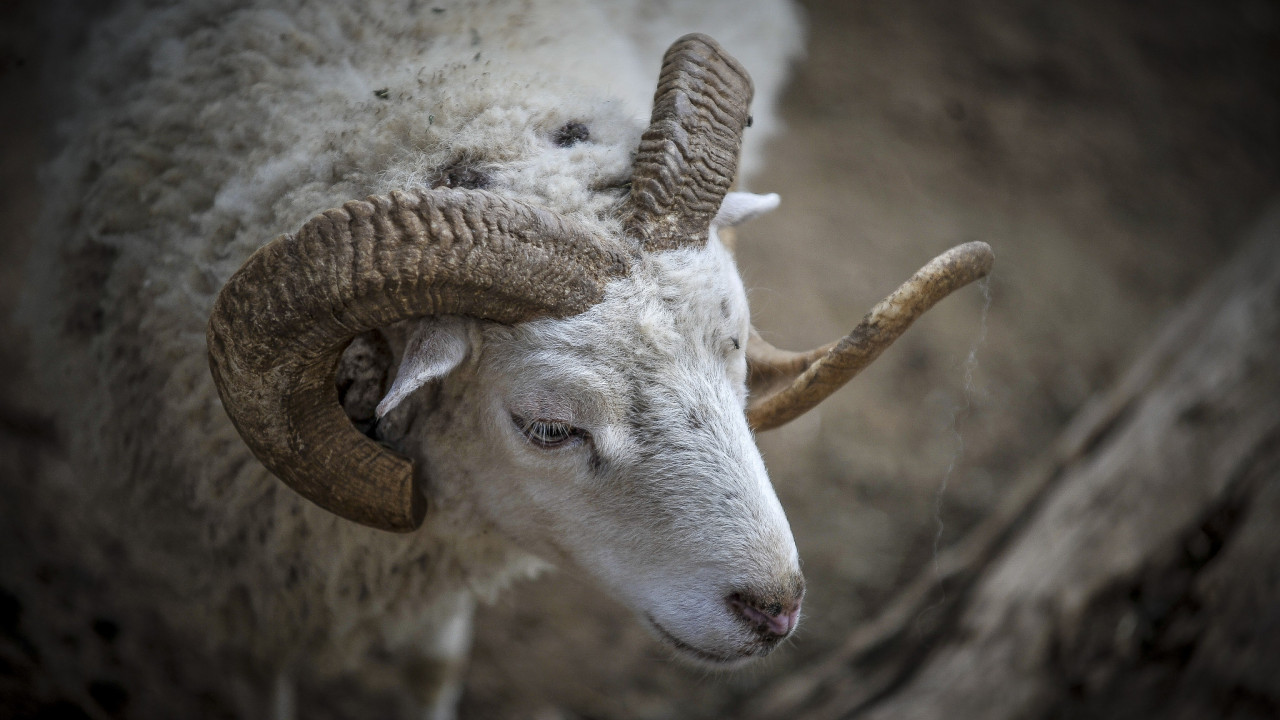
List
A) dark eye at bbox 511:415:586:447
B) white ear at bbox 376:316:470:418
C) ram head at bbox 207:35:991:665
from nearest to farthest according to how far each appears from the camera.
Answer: ram head at bbox 207:35:991:665, white ear at bbox 376:316:470:418, dark eye at bbox 511:415:586:447

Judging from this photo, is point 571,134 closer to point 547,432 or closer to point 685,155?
point 685,155

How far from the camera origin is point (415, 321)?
1.97 metres

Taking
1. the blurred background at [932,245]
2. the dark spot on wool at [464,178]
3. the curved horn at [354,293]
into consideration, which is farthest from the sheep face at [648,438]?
the blurred background at [932,245]

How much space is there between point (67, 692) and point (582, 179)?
3169mm

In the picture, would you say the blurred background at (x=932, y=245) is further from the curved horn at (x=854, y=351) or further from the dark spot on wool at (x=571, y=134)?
the dark spot on wool at (x=571, y=134)

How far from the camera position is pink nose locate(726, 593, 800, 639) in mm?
1944

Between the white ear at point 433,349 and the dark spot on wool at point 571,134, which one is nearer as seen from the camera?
the white ear at point 433,349

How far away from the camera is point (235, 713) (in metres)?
3.41

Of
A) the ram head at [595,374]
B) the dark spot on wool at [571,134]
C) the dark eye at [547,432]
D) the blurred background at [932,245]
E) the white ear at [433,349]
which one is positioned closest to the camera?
the ram head at [595,374]

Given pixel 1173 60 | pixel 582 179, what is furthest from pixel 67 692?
pixel 1173 60

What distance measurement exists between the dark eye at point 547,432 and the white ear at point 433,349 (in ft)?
0.75

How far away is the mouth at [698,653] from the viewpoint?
2074 millimetres

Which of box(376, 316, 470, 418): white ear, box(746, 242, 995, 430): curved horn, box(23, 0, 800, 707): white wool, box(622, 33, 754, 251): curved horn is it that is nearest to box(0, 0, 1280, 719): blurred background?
box(746, 242, 995, 430): curved horn

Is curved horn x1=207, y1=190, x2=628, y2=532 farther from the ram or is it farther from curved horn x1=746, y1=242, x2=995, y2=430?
curved horn x1=746, y1=242, x2=995, y2=430
